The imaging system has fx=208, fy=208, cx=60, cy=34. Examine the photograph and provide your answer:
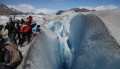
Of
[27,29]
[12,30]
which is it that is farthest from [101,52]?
[12,30]

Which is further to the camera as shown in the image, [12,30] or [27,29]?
[27,29]

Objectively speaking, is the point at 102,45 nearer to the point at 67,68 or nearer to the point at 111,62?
the point at 111,62

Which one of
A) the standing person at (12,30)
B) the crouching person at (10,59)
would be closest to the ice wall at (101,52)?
the crouching person at (10,59)

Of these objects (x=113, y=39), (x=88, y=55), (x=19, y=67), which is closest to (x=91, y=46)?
(x=88, y=55)

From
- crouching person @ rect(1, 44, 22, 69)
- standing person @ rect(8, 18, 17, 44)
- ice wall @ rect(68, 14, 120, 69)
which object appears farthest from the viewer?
standing person @ rect(8, 18, 17, 44)

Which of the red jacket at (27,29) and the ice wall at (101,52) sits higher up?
the red jacket at (27,29)

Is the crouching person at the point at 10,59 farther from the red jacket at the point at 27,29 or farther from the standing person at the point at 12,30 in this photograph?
the red jacket at the point at 27,29

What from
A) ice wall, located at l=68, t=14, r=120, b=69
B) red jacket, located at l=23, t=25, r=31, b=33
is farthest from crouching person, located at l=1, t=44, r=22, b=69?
ice wall, located at l=68, t=14, r=120, b=69

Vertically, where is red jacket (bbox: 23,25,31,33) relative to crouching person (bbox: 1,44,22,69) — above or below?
above

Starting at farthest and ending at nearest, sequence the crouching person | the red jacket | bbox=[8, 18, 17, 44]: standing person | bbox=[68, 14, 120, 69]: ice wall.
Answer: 1. the red jacket
2. bbox=[8, 18, 17, 44]: standing person
3. the crouching person
4. bbox=[68, 14, 120, 69]: ice wall

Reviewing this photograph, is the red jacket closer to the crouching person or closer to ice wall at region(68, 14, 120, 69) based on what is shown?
the crouching person

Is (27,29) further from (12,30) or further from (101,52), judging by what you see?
(101,52)

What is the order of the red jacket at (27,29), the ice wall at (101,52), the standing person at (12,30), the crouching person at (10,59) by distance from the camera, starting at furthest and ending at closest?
1. the red jacket at (27,29)
2. the standing person at (12,30)
3. the crouching person at (10,59)
4. the ice wall at (101,52)

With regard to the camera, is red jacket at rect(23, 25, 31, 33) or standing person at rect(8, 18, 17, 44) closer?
standing person at rect(8, 18, 17, 44)
